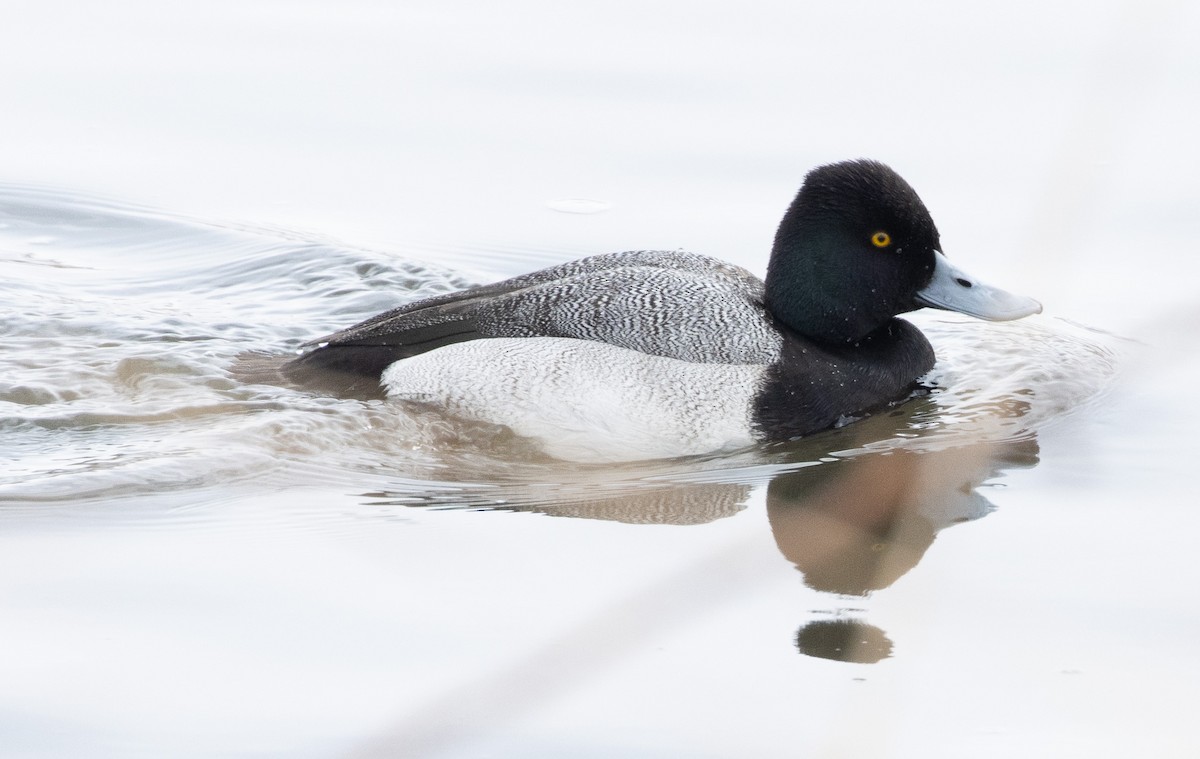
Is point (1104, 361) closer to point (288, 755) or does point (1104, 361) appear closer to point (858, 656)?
point (858, 656)

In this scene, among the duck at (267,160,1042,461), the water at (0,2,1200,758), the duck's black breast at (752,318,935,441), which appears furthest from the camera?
the duck's black breast at (752,318,935,441)

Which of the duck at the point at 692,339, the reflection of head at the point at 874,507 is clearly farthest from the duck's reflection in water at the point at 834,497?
the duck at the point at 692,339

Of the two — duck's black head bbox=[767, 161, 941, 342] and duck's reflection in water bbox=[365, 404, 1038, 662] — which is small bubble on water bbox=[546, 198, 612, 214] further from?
duck's reflection in water bbox=[365, 404, 1038, 662]

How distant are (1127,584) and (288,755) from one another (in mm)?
2922

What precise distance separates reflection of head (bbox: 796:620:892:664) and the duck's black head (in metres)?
2.71

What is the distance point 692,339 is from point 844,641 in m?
2.41

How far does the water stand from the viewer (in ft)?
13.5

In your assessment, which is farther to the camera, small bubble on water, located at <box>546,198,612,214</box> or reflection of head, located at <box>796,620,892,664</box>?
small bubble on water, located at <box>546,198,612,214</box>

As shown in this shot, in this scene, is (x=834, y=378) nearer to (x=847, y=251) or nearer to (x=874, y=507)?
(x=847, y=251)

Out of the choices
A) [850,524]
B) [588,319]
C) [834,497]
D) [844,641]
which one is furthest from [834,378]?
[844,641]

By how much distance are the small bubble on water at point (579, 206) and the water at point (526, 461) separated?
3 centimetres

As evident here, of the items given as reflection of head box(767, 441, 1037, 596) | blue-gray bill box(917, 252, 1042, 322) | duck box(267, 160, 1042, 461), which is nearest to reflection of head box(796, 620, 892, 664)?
reflection of head box(767, 441, 1037, 596)

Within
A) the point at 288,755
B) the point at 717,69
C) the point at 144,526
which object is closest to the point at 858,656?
the point at 288,755

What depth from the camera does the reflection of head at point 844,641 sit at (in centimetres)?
448
